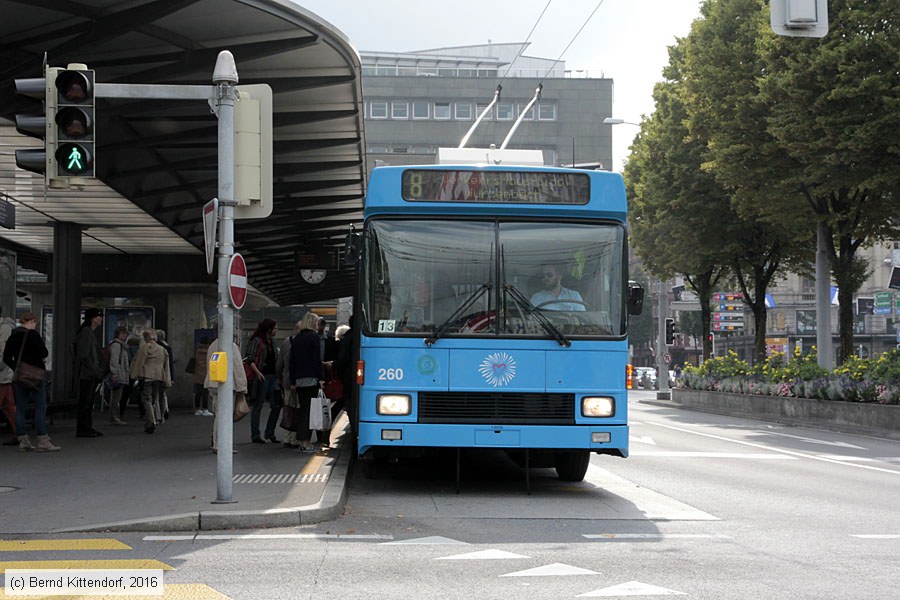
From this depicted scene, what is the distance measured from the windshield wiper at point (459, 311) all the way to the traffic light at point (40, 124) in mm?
3721

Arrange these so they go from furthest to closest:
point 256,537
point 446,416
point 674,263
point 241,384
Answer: point 674,263, point 241,384, point 446,416, point 256,537

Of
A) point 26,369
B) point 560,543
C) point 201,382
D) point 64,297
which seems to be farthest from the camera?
point 64,297

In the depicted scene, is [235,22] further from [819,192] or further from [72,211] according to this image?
[819,192]

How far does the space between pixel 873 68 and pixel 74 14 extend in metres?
20.0

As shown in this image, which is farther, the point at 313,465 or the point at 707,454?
the point at 707,454

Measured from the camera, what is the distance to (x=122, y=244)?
25219 mm

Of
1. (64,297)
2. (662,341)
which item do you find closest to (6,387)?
(64,297)

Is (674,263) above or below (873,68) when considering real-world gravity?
below

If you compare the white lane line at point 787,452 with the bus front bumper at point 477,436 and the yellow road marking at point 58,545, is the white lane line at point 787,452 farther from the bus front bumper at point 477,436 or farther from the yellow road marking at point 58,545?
the yellow road marking at point 58,545

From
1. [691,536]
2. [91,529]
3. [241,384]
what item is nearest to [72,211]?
[241,384]

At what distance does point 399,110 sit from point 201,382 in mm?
68826

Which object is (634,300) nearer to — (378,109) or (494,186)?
(494,186)

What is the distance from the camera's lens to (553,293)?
11242mm

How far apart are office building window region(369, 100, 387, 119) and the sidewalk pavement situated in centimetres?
7254
